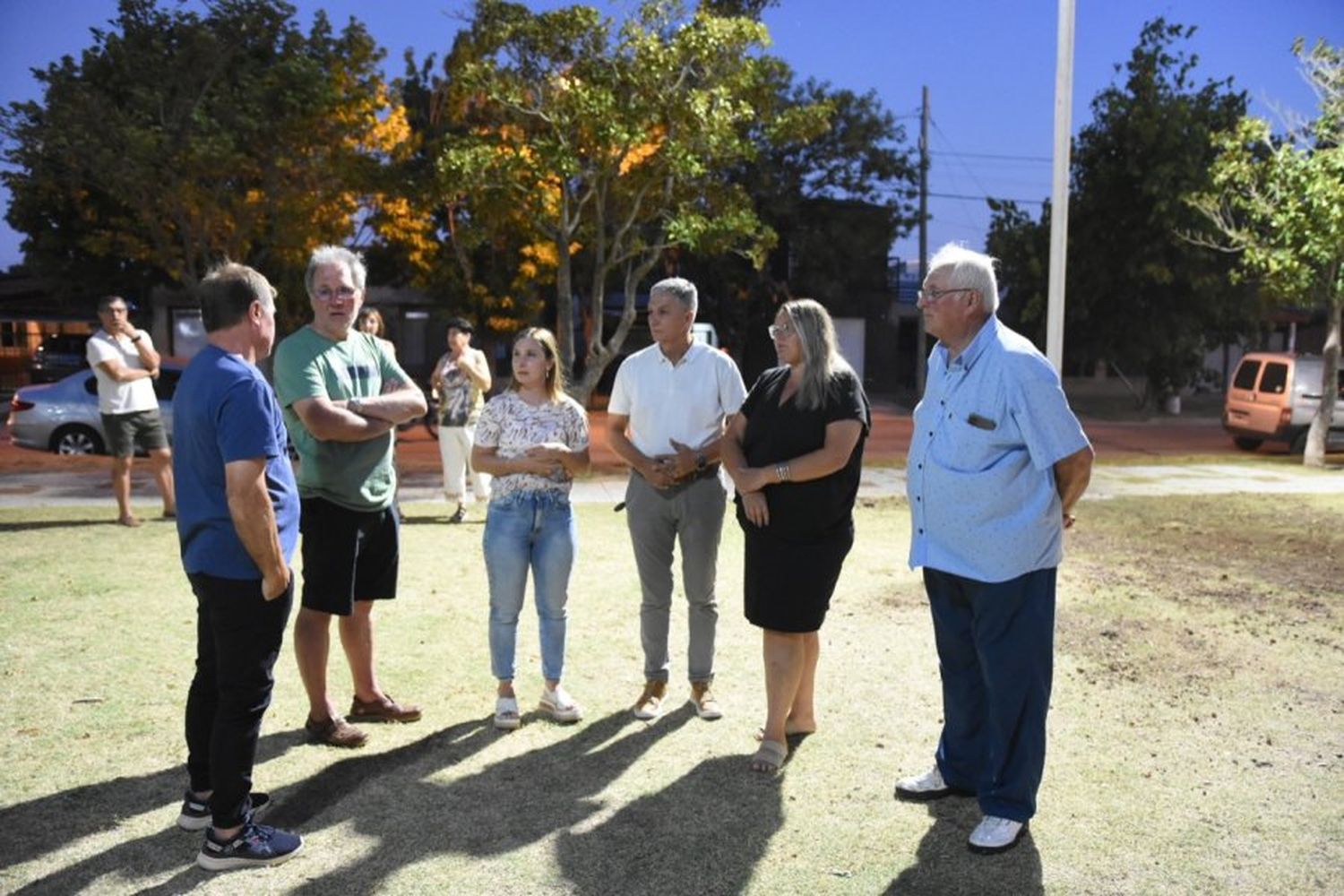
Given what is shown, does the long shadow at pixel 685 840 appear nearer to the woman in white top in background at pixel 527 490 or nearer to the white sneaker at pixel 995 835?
the white sneaker at pixel 995 835

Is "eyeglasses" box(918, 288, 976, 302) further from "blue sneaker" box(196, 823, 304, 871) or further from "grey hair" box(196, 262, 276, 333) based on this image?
"blue sneaker" box(196, 823, 304, 871)

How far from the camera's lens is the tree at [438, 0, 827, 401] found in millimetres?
13961

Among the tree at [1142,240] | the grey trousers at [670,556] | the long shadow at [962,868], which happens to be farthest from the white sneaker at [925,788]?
the tree at [1142,240]

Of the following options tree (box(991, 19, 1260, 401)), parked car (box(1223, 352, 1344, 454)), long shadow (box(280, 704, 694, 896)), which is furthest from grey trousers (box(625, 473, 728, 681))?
tree (box(991, 19, 1260, 401))

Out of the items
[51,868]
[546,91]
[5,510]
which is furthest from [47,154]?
[51,868]

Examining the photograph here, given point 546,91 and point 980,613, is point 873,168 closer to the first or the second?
point 546,91

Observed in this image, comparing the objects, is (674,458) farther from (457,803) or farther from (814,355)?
(457,803)

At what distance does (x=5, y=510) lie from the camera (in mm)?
10109

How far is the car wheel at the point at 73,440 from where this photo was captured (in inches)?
584

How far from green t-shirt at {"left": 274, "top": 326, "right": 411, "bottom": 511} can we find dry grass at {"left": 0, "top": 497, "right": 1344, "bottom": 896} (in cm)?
108

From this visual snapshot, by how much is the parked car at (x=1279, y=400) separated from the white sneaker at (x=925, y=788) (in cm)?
1536

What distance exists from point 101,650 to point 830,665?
12.5 feet

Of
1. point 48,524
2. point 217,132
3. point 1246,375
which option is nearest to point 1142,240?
point 1246,375

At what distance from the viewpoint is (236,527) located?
325 centimetres
